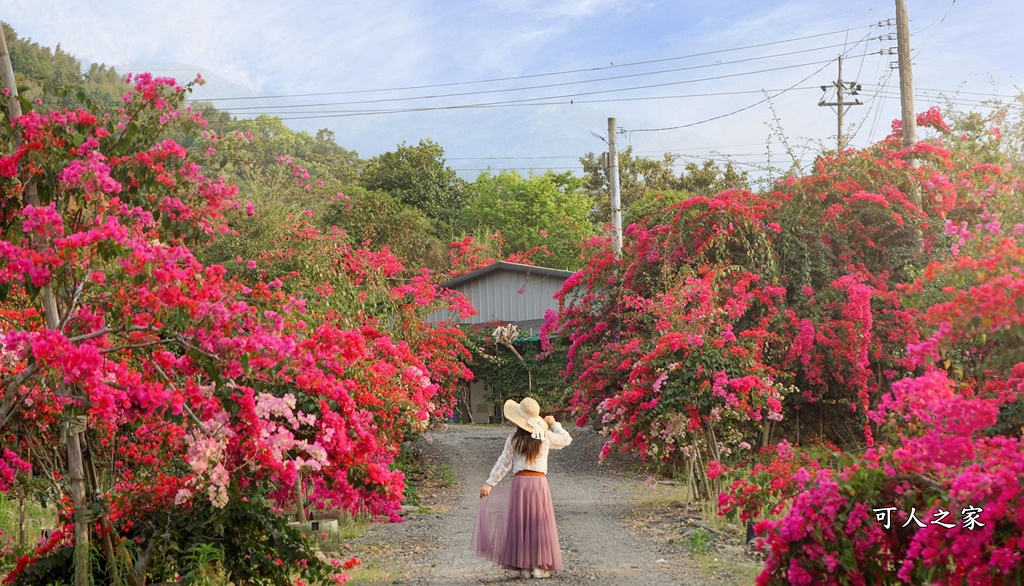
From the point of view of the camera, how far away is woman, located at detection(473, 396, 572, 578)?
7910 mm

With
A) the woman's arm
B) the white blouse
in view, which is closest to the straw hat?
the white blouse

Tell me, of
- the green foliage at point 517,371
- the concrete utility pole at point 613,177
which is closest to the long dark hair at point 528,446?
the concrete utility pole at point 613,177

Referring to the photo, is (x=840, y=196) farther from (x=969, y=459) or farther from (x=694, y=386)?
(x=969, y=459)

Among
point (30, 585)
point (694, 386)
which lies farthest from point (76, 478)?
point (694, 386)

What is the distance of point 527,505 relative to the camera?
791cm

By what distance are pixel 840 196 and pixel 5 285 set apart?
11.9 metres

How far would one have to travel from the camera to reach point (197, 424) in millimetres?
5320

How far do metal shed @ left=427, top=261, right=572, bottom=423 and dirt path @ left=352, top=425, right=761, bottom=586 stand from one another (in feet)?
32.7

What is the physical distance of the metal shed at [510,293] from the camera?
27.1m

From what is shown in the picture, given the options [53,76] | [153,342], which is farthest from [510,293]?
[153,342]

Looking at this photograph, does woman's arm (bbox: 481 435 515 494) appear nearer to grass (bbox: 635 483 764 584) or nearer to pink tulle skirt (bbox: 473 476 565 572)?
pink tulle skirt (bbox: 473 476 565 572)

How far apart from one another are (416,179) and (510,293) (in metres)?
13.6

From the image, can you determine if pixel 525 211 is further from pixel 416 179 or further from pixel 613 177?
pixel 613 177

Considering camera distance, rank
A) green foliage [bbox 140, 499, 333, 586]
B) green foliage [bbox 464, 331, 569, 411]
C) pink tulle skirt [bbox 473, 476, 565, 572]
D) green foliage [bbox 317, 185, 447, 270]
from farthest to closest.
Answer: green foliage [bbox 317, 185, 447, 270] < green foliage [bbox 464, 331, 569, 411] < pink tulle skirt [bbox 473, 476, 565, 572] < green foliage [bbox 140, 499, 333, 586]
